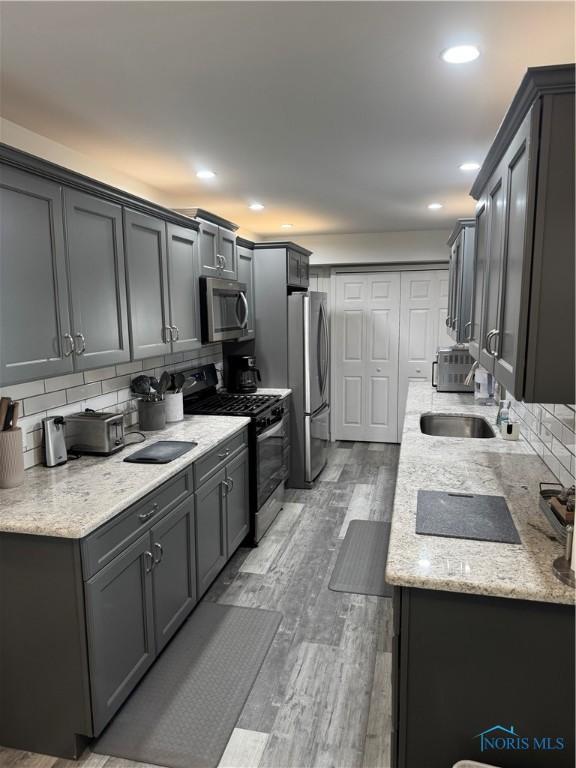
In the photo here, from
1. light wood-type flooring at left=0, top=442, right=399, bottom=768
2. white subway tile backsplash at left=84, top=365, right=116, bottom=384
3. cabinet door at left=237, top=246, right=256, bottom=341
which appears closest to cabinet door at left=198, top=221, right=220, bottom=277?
cabinet door at left=237, top=246, right=256, bottom=341

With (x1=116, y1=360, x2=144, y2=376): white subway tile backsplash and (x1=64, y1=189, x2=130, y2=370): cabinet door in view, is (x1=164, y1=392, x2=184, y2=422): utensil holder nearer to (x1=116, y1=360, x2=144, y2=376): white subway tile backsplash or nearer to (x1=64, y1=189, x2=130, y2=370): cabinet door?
(x1=116, y1=360, x2=144, y2=376): white subway tile backsplash

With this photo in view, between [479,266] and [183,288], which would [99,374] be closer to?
[183,288]

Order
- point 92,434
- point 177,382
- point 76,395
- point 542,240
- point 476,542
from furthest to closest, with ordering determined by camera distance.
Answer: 1. point 177,382
2. point 76,395
3. point 92,434
4. point 476,542
5. point 542,240

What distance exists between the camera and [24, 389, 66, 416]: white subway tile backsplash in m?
2.37

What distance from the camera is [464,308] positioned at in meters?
3.29

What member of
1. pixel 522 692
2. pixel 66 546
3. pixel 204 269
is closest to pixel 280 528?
pixel 204 269

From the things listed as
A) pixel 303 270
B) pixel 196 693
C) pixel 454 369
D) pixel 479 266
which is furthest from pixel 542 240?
pixel 303 270

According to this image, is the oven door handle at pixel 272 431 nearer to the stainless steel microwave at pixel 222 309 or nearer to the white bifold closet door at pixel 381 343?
the stainless steel microwave at pixel 222 309

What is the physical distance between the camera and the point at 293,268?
477 cm

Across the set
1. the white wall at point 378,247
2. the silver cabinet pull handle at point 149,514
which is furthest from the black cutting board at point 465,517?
the white wall at point 378,247

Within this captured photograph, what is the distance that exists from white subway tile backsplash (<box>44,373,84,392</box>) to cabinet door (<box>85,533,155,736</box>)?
889 millimetres

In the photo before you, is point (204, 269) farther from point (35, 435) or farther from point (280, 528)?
point (280, 528)

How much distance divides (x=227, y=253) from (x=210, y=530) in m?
2.11

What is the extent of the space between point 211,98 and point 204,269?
154cm
